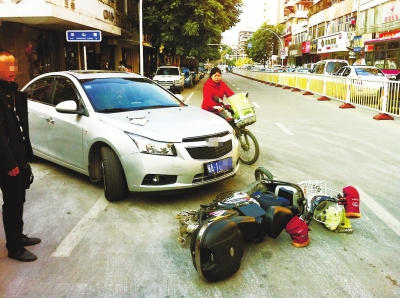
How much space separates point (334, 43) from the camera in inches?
1943

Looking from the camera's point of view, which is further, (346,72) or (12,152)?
(346,72)

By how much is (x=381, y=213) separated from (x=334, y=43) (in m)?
48.7

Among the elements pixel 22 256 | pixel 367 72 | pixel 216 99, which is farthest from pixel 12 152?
pixel 367 72

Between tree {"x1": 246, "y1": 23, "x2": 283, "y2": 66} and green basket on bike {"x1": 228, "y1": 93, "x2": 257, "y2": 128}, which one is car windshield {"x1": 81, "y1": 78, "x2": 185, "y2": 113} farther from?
tree {"x1": 246, "y1": 23, "x2": 283, "y2": 66}

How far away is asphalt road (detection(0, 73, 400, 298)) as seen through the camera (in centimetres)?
317

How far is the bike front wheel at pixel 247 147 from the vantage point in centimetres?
700

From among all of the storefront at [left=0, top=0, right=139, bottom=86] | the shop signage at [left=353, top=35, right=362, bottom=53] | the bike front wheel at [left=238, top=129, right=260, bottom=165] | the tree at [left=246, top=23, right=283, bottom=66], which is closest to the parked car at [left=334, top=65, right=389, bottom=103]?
the bike front wheel at [left=238, top=129, right=260, bottom=165]

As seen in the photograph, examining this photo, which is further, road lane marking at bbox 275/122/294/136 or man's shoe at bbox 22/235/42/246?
road lane marking at bbox 275/122/294/136

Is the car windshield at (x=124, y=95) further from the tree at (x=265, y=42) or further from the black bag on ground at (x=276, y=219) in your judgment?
the tree at (x=265, y=42)

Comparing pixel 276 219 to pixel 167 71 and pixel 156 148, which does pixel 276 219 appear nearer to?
pixel 156 148

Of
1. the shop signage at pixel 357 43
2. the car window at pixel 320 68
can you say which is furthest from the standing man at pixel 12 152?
the shop signage at pixel 357 43

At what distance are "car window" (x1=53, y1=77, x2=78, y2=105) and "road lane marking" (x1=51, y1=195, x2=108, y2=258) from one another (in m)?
1.61

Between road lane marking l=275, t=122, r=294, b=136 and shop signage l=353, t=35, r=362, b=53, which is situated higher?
shop signage l=353, t=35, r=362, b=53

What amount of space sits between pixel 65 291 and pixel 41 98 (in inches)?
160
